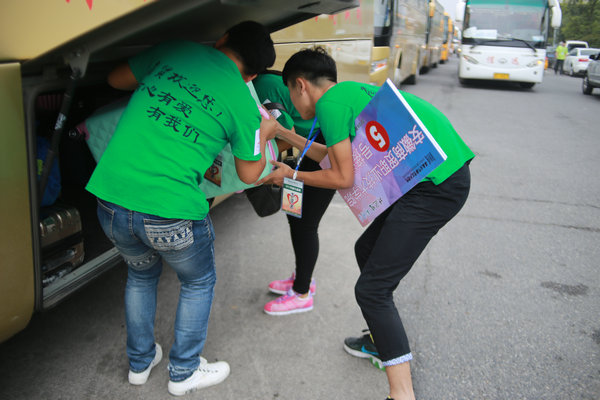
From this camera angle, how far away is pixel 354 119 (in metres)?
1.94

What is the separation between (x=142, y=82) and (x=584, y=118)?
36.0 feet

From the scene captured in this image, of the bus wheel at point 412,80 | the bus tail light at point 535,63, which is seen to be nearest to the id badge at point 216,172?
the bus wheel at point 412,80

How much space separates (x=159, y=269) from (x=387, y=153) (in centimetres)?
119

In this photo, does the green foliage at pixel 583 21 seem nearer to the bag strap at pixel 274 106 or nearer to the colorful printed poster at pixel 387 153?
the bag strap at pixel 274 106

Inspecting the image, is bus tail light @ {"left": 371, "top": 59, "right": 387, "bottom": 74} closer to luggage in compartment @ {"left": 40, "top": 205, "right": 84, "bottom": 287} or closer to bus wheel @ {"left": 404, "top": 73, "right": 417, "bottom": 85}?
luggage in compartment @ {"left": 40, "top": 205, "right": 84, "bottom": 287}

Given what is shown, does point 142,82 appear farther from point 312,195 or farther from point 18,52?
point 312,195

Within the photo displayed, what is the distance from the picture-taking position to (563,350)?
253cm

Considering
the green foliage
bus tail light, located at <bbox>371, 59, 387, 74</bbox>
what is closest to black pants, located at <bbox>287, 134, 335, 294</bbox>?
bus tail light, located at <bbox>371, 59, 387, 74</bbox>

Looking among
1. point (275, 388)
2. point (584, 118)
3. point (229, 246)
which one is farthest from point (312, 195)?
point (584, 118)

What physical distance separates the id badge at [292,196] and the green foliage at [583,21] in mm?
45481

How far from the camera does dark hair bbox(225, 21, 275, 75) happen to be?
1.84 metres

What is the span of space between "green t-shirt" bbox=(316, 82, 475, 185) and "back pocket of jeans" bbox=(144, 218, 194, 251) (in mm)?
719

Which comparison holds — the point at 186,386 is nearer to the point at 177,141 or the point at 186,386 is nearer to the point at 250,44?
the point at 177,141

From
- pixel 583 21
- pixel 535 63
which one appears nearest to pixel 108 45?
pixel 535 63
